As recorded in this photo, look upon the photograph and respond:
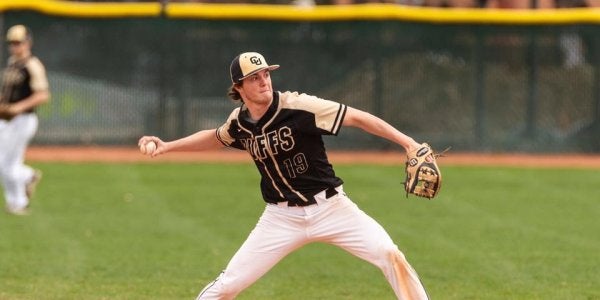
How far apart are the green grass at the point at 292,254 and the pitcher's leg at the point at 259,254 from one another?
198cm

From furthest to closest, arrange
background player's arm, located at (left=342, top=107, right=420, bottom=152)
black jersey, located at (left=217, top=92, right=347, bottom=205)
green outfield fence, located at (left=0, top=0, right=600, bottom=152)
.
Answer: green outfield fence, located at (left=0, top=0, right=600, bottom=152) → black jersey, located at (left=217, top=92, right=347, bottom=205) → background player's arm, located at (left=342, top=107, right=420, bottom=152)

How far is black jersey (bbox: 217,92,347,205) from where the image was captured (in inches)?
297

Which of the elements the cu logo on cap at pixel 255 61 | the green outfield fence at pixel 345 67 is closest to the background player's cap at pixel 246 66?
the cu logo on cap at pixel 255 61

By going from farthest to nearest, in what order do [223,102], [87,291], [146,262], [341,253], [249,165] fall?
[223,102] < [249,165] < [341,253] < [146,262] < [87,291]

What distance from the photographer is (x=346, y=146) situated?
74.7 feet

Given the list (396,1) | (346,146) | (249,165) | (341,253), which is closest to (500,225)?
(341,253)

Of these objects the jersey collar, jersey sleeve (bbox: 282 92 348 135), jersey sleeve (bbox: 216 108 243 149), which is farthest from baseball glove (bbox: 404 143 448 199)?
jersey sleeve (bbox: 216 108 243 149)

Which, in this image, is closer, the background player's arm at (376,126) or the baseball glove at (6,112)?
the background player's arm at (376,126)

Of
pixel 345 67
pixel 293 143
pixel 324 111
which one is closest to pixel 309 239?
pixel 293 143

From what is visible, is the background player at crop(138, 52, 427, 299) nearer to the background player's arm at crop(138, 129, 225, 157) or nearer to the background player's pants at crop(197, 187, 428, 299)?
the background player's pants at crop(197, 187, 428, 299)

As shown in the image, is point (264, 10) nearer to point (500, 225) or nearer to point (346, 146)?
point (346, 146)

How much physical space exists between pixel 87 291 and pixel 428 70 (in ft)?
46.3

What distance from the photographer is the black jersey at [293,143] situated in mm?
7551

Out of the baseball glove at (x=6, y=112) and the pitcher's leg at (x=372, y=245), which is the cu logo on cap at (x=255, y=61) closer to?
the pitcher's leg at (x=372, y=245)
